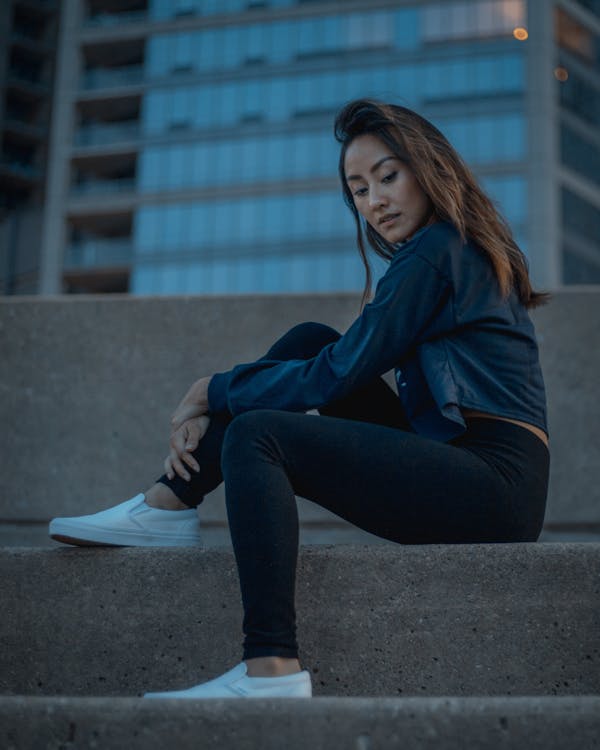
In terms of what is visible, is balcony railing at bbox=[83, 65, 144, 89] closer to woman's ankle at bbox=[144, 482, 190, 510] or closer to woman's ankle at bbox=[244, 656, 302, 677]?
woman's ankle at bbox=[144, 482, 190, 510]

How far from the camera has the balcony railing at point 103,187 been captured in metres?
39.4

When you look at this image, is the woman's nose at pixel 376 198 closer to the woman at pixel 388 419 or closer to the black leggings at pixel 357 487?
the woman at pixel 388 419

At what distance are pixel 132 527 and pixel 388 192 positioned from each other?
0.97m

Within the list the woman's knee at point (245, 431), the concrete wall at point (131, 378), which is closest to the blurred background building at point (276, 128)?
the concrete wall at point (131, 378)

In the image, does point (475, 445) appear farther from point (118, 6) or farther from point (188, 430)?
point (118, 6)

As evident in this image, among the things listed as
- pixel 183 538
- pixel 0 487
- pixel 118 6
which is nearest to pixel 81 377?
pixel 0 487

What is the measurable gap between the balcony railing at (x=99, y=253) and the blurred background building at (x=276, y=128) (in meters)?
0.05

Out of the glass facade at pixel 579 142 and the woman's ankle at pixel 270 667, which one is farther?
the glass facade at pixel 579 142

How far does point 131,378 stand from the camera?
4.10 m

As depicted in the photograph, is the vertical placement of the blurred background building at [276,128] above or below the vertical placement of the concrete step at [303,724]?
above

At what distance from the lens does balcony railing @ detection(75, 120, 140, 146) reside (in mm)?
39750

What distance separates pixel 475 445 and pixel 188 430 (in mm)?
634

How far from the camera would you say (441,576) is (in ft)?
7.00

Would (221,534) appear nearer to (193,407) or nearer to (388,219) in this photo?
(193,407)
